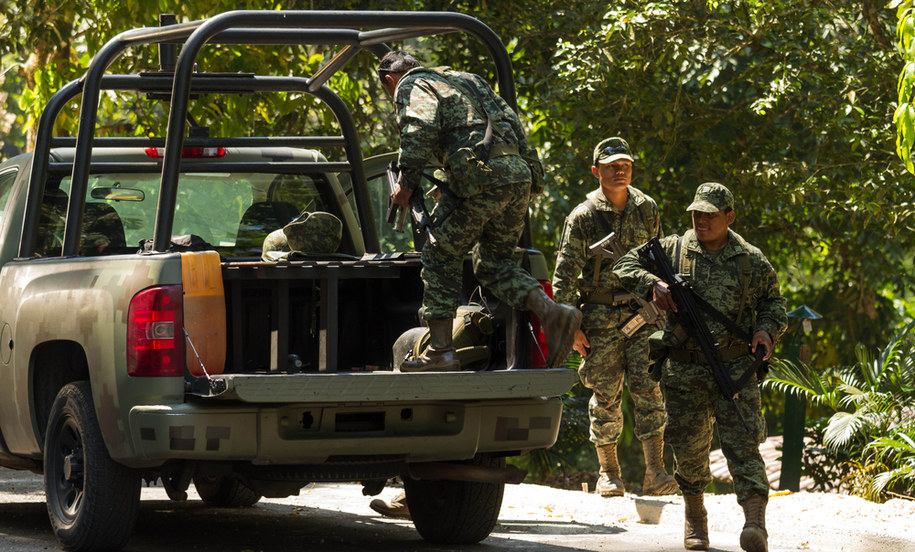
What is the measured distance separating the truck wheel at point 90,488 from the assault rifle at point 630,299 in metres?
3.21

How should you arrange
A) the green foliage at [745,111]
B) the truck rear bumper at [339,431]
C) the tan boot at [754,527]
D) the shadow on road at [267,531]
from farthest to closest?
1. the green foliage at [745,111]
2. the shadow on road at [267,531]
3. the tan boot at [754,527]
4. the truck rear bumper at [339,431]

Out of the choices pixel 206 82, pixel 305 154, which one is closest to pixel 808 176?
pixel 305 154

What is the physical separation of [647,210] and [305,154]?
210 cm

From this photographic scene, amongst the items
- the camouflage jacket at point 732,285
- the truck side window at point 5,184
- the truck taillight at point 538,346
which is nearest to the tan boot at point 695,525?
the camouflage jacket at point 732,285

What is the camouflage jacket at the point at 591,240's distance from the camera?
27.1ft

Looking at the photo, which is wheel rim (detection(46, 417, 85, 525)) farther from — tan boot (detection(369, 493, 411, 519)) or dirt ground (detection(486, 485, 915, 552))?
dirt ground (detection(486, 485, 915, 552))

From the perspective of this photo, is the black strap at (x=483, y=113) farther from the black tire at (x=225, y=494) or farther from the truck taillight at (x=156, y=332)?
the black tire at (x=225, y=494)

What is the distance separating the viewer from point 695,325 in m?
6.43

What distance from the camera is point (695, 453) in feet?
21.7

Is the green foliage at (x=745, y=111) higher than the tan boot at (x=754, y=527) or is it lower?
higher

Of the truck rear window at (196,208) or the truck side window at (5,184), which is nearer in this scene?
the truck rear window at (196,208)

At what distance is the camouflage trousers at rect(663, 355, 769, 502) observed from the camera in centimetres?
647

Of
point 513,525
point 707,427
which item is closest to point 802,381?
point 513,525

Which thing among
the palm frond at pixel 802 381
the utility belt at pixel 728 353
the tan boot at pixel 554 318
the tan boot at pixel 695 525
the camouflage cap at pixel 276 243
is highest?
the camouflage cap at pixel 276 243
